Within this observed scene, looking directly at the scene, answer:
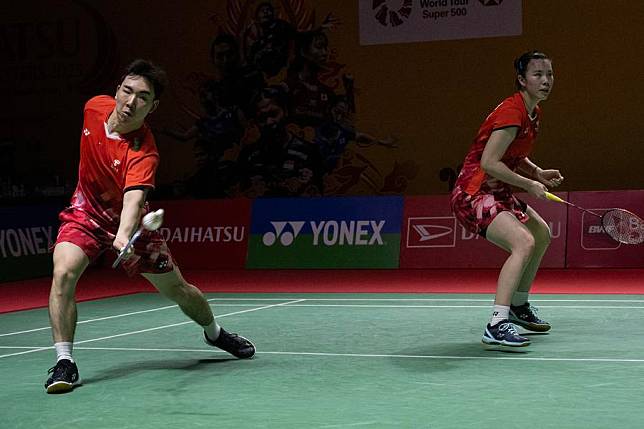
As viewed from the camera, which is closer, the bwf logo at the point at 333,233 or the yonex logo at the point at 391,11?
the bwf logo at the point at 333,233

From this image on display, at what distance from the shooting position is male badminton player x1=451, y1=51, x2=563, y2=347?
17.6 feet

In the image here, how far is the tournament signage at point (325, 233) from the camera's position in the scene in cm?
1120

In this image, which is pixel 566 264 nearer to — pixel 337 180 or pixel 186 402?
pixel 337 180

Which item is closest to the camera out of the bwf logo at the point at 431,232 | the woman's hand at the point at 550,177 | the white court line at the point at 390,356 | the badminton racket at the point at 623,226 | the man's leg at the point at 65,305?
the man's leg at the point at 65,305

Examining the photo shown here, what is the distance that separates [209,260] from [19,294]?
8.60 feet

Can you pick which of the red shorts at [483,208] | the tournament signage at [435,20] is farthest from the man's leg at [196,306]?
the tournament signage at [435,20]

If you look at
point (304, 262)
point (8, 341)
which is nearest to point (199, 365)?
point (8, 341)

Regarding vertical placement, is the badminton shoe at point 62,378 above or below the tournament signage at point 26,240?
above

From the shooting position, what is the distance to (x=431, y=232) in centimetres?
1102

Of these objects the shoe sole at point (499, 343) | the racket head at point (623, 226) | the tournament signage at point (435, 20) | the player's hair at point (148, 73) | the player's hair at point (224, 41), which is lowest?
the shoe sole at point (499, 343)

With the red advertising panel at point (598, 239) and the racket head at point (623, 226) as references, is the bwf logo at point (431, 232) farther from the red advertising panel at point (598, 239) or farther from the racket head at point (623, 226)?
the racket head at point (623, 226)

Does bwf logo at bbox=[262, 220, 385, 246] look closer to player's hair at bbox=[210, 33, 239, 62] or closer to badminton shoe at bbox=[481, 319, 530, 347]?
player's hair at bbox=[210, 33, 239, 62]

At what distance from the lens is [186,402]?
421cm

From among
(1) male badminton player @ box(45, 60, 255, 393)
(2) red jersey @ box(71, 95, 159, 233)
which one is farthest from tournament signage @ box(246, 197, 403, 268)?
(2) red jersey @ box(71, 95, 159, 233)
